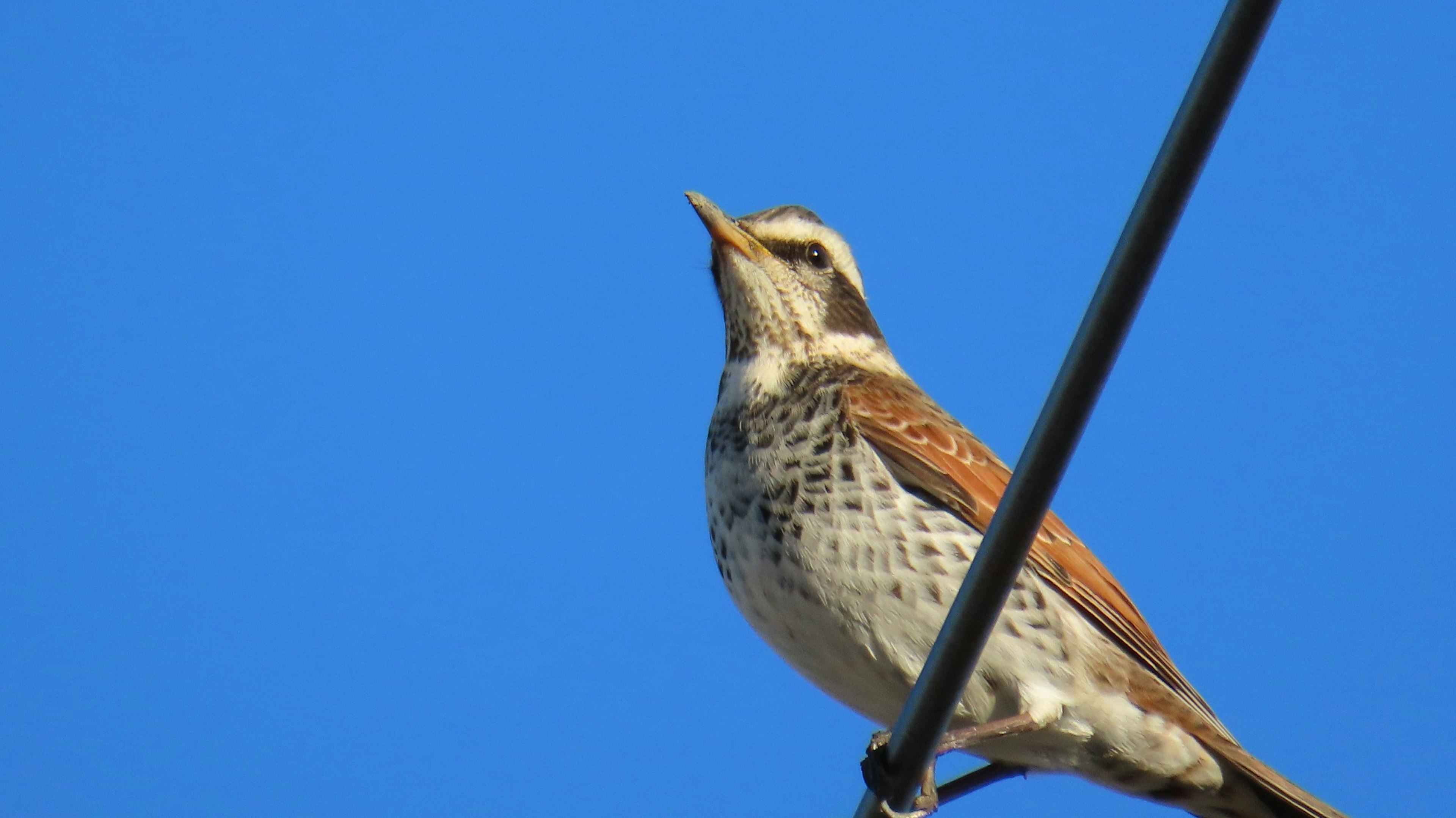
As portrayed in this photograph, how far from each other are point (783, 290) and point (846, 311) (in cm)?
36

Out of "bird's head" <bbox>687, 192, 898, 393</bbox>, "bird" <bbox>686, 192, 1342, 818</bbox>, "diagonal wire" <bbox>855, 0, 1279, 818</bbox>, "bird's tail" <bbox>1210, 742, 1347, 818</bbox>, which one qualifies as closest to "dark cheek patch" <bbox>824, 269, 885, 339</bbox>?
"bird's head" <bbox>687, 192, 898, 393</bbox>

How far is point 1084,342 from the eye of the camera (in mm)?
2709

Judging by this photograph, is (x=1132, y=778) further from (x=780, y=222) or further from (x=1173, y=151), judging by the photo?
(x=1173, y=151)

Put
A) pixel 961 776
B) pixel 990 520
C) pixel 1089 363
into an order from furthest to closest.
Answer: pixel 961 776
pixel 990 520
pixel 1089 363

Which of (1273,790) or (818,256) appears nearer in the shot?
(1273,790)

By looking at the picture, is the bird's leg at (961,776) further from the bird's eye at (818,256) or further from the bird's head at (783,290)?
the bird's eye at (818,256)

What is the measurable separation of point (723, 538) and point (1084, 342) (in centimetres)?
270

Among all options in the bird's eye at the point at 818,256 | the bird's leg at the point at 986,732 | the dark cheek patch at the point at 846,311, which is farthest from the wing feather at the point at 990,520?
the bird's eye at the point at 818,256

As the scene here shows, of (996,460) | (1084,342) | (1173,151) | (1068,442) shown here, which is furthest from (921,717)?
(996,460)

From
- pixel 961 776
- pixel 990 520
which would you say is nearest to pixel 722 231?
pixel 990 520

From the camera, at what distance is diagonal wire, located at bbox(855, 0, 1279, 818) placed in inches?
98.0

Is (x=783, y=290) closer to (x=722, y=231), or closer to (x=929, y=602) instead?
(x=722, y=231)

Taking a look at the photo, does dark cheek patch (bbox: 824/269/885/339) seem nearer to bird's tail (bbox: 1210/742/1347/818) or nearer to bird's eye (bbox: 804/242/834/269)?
bird's eye (bbox: 804/242/834/269)

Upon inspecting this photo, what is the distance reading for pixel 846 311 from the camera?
640 centimetres
